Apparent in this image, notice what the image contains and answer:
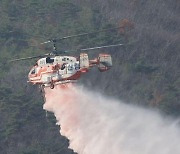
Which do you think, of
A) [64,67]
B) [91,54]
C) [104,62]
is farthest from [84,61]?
[91,54]

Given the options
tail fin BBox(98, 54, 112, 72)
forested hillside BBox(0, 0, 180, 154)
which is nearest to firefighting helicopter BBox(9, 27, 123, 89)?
tail fin BBox(98, 54, 112, 72)

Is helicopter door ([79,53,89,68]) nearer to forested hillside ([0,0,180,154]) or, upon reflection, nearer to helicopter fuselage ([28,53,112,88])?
helicopter fuselage ([28,53,112,88])

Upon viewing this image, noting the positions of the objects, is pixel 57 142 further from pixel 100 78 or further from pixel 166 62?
pixel 166 62

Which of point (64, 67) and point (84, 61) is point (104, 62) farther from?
point (64, 67)

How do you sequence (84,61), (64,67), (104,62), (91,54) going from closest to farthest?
(84,61) < (104,62) < (64,67) < (91,54)

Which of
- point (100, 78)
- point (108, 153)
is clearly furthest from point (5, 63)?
point (108, 153)

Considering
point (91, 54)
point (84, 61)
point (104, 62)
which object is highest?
point (84, 61)

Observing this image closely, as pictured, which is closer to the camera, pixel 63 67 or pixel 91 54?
pixel 63 67

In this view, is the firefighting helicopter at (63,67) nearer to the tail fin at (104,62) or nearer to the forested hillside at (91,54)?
the tail fin at (104,62)
